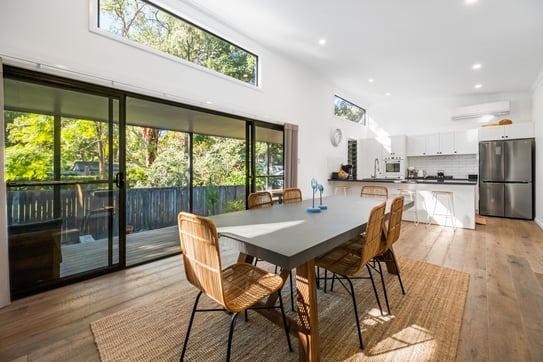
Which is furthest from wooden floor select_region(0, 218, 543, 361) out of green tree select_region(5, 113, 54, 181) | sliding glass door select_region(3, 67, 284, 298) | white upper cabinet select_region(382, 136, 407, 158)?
white upper cabinet select_region(382, 136, 407, 158)

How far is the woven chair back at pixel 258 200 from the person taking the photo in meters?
2.64

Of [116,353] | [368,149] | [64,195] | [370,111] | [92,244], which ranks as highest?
[370,111]

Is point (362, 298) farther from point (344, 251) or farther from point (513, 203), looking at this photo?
point (513, 203)

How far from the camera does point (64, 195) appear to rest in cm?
241

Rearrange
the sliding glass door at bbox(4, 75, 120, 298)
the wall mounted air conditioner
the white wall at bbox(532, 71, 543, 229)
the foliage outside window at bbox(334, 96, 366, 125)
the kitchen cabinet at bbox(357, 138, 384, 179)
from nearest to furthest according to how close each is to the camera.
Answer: the sliding glass door at bbox(4, 75, 120, 298)
the white wall at bbox(532, 71, 543, 229)
the wall mounted air conditioner
the foliage outside window at bbox(334, 96, 366, 125)
the kitchen cabinet at bbox(357, 138, 384, 179)

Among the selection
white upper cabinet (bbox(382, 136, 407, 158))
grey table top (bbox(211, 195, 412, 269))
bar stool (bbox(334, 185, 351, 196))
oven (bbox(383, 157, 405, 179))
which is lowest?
grey table top (bbox(211, 195, 412, 269))

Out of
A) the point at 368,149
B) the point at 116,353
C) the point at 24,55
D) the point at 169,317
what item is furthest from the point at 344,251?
the point at 368,149

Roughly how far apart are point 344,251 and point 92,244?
256 centimetres

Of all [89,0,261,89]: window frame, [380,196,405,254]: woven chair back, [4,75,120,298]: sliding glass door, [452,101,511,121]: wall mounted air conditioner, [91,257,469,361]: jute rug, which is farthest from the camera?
[452,101,511,121]: wall mounted air conditioner

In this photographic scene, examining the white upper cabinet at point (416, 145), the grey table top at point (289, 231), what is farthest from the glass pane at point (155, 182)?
the white upper cabinet at point (416, 145)

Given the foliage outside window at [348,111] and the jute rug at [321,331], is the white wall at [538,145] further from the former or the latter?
the jute rug at [321,331]

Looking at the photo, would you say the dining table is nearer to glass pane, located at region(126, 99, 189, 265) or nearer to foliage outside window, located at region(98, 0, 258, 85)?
foliage outside window, located at region(98, 0, 258, 85)

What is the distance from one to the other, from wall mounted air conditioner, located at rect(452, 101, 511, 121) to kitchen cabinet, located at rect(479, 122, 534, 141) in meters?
0.57

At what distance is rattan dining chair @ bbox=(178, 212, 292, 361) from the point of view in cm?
119
